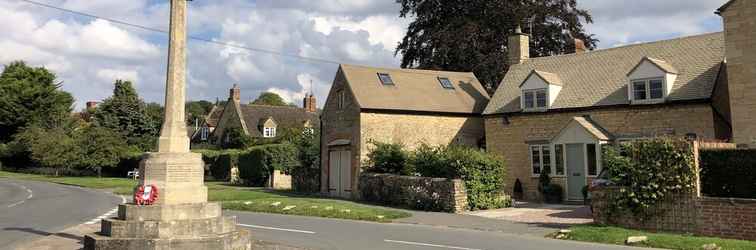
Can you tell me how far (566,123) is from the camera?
24.5 metres

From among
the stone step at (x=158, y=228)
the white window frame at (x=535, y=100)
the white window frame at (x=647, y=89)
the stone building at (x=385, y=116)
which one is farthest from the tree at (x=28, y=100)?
the stone step at (x=158, y=228)

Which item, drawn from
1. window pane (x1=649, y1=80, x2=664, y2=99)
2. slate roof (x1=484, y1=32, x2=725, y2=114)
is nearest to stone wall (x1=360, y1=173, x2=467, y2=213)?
slate roof (x1=484, y1=32, x2=725, y2=114)

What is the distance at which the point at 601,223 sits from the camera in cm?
1566

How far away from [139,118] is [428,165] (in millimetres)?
52351

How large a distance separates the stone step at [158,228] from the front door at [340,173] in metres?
16.9

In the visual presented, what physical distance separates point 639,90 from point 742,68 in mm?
4869

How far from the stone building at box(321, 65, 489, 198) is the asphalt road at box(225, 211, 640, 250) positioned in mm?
9363

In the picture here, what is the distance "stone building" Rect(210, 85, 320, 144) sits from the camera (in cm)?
5984

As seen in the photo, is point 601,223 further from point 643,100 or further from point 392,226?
point 643,100

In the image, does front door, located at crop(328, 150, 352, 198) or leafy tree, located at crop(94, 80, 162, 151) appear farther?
leafy tree, located at crop(94, 80, 162, 151)

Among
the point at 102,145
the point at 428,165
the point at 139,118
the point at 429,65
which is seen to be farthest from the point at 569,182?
the point at 139,118

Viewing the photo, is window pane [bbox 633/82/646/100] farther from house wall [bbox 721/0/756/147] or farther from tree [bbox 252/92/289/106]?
tree [bbox 252/92/289/106]

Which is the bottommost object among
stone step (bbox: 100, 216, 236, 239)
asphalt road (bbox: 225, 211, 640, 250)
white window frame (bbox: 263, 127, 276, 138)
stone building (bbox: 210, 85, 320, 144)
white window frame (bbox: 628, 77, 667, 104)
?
asphalt road (bbox: 225, 211, 640, 250)

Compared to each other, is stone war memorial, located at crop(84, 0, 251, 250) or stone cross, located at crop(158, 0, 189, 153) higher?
stone cross, located at crop(158, 0, 189, 153)
